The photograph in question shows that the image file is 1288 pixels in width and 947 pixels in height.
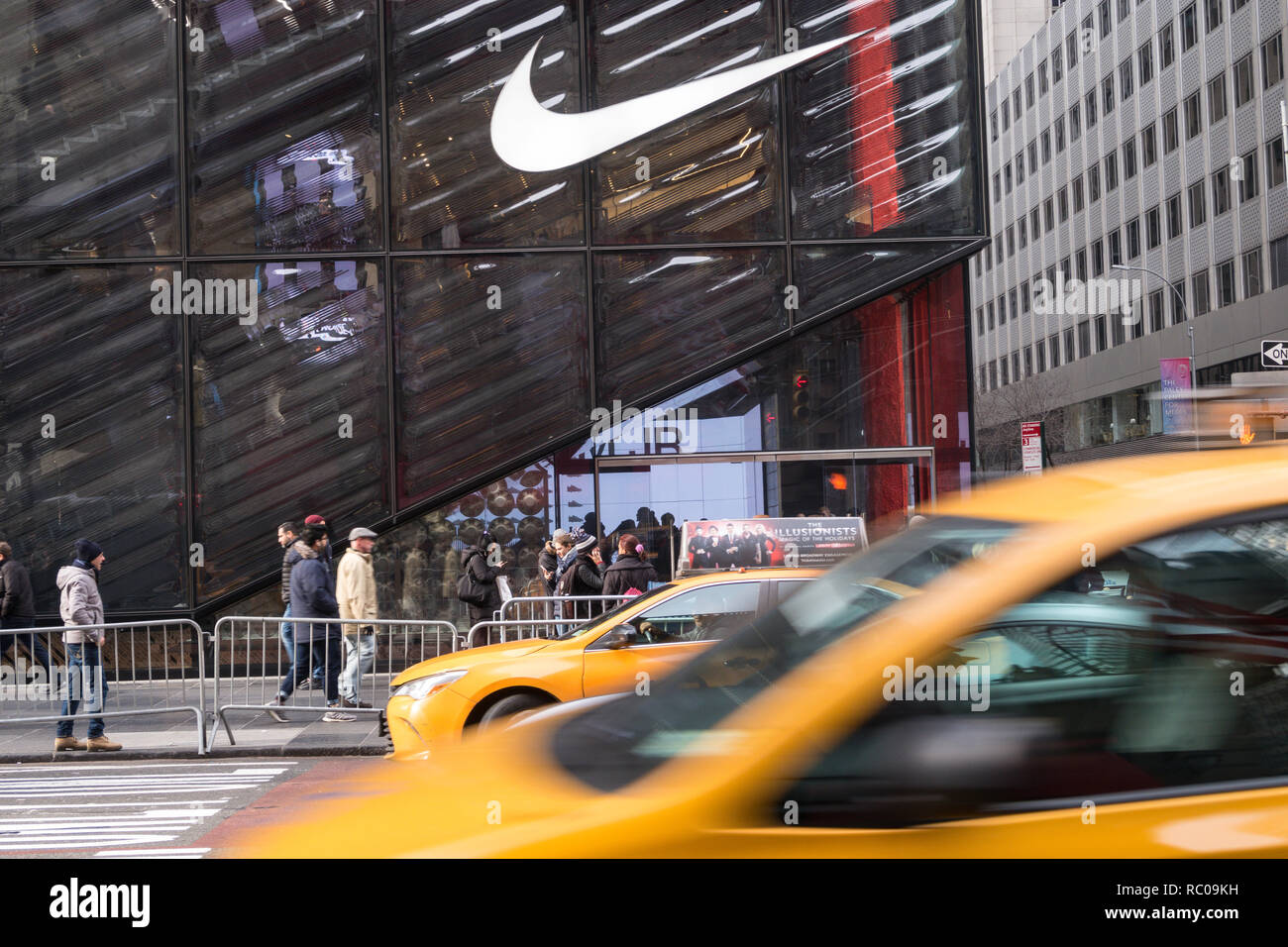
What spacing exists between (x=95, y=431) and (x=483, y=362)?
5.05 metres

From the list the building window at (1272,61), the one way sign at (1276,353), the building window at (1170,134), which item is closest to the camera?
the one way sign at (1276,353)

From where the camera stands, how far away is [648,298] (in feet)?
50.9

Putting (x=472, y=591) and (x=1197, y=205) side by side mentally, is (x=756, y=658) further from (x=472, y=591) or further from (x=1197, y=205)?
(x=1197, y=205)

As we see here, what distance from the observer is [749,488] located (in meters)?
15.7

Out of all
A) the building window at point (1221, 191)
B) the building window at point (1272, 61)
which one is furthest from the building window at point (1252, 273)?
the building window at point (1272, 61)

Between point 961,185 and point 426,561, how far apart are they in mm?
8950

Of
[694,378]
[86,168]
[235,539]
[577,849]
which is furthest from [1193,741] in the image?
[86,168]

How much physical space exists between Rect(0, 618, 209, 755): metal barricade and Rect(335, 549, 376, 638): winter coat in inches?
58.5

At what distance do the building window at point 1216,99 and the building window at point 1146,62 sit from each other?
245 inches

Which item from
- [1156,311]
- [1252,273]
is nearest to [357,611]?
[1252,273]

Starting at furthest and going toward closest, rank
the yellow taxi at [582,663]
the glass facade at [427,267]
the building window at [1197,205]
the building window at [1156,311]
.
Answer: the building window at [1156,311], the building window at [1197,205], the glass facade at [427,267], the yellow taxi at [582,663]

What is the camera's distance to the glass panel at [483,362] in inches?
598

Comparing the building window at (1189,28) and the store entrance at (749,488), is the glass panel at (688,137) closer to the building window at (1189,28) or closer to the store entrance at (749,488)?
the store entrance at (749,488)

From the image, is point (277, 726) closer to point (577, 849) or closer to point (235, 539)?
point (235, 539)
